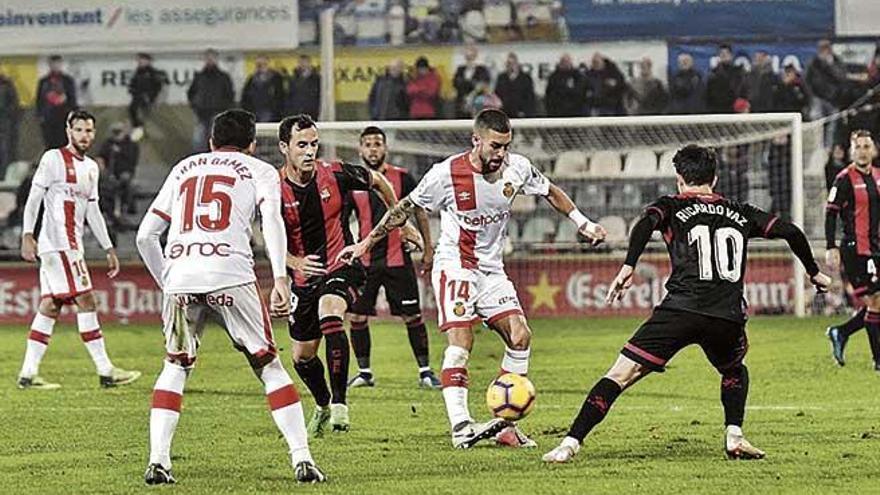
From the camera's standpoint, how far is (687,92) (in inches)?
1139

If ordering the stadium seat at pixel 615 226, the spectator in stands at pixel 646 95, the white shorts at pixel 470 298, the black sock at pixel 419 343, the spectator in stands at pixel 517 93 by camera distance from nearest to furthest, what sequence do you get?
the white shorts at pixel 470 298, the black sock at pixel 419 343, the stadium seat at pixel 615 226, the spectator in stands at pixel 517 93, the spectator in stands at pixel 646 95

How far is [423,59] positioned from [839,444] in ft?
62.7

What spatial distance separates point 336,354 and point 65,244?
16.9 ft

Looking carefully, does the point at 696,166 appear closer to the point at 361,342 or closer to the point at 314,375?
the point at 314,375

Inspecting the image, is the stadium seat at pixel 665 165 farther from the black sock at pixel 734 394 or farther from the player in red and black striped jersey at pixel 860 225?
the black sock at pixel 734 394

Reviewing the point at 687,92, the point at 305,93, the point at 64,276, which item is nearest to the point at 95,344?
the point at 64,276

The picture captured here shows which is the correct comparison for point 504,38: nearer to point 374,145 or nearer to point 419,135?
point 419,135

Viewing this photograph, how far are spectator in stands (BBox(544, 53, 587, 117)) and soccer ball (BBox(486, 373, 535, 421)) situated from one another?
18047 millimetres

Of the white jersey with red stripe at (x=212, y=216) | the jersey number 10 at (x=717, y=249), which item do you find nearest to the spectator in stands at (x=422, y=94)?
the jersey number 10 at (x=717, y=249)

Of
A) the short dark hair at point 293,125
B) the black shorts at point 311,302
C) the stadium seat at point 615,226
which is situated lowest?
the stadium seat at point 615,226

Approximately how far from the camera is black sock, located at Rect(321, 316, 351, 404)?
12.6m

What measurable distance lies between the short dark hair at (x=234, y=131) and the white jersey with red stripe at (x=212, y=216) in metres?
0.11

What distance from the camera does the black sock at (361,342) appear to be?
1639 centimetres

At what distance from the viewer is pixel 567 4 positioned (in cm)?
3028
